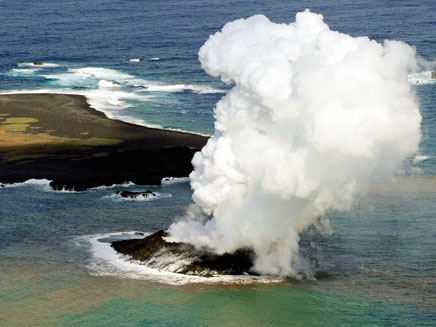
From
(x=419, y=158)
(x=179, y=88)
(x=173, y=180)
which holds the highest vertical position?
(x=179, y=88)

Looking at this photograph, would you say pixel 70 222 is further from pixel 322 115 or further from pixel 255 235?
pixel 322 115

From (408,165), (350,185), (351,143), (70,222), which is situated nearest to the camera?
(351,143)

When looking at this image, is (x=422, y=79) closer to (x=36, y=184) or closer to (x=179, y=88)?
(x=179, y=88)

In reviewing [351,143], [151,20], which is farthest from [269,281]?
[151,20]

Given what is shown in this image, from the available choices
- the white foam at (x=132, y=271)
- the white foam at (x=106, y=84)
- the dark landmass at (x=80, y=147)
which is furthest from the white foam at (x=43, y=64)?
the white foam at (x=132, y=271)

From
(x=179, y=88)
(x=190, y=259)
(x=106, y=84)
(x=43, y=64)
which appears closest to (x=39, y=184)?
(x=190, y=259)

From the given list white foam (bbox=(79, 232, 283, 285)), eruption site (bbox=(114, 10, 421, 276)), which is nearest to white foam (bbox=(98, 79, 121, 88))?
white foam (bbox=(79, 232, 283, 285))

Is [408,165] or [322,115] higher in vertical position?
[322,115]
